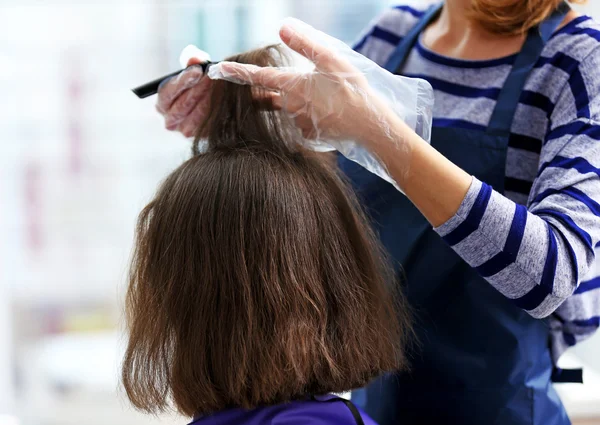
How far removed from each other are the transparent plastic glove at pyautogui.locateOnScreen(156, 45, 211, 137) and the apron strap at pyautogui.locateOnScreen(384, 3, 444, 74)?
33 cm

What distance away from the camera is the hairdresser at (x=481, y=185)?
0.80 metres

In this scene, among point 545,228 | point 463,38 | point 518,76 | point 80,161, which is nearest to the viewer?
point 545,228

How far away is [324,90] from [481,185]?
0.73ft

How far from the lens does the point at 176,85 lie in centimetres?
99

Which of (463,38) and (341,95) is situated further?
(463,38)

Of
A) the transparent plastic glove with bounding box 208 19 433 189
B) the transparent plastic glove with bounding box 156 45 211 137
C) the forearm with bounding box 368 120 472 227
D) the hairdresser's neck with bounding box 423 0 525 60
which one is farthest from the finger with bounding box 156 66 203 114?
the hairdresser's neck with bounding box 423 0 525 60

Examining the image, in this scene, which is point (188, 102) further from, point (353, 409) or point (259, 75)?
point (353, 409)

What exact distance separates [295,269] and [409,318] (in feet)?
0.98

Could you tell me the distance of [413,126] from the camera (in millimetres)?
864

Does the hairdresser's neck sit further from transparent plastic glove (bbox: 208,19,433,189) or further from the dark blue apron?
transparent plastic glove (bbox: 208,19,433,189)

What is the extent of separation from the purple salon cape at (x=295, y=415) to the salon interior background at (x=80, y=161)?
1.06m

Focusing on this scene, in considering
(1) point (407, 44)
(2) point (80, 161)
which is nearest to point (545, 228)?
(1) point (407, 44)

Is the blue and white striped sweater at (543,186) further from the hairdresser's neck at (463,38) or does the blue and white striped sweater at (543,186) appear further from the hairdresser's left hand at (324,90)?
the hairdresser's left hand at (324,90)

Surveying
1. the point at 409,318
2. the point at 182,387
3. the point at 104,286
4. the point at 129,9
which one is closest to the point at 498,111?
the point at 409,318
